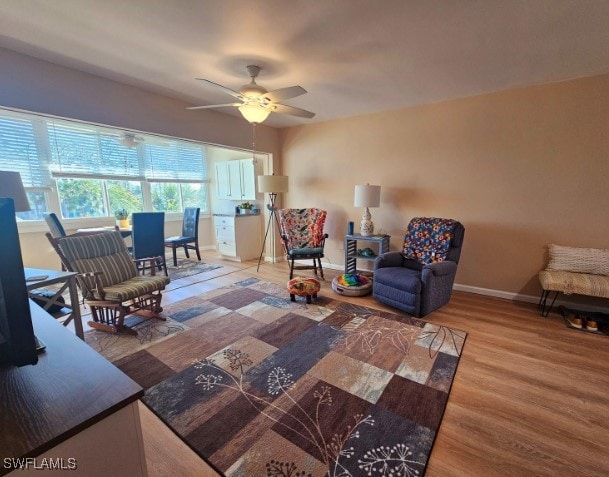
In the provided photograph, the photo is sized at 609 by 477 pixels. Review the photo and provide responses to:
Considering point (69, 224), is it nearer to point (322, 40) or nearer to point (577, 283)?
point (322, 40)

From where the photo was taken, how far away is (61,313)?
7.45 feet

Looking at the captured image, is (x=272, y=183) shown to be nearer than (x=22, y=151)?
No

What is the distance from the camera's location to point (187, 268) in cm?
480

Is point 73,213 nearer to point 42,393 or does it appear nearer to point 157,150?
point 157,150

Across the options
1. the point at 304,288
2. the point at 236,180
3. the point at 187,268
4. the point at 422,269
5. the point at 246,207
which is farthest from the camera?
the point at 236,180

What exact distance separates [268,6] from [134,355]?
109 inches

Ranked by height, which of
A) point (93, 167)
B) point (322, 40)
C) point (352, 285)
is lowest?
point (352, 285)

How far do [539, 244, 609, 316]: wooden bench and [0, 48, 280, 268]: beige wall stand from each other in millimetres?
4349

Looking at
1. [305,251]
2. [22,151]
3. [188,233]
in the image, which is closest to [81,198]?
[22,151]

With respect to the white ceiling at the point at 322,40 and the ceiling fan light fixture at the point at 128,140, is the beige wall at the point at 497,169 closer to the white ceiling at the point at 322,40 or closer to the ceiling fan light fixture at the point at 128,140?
the white ceiling at the point at 322,40

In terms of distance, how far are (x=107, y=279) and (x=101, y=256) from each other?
0.26 m

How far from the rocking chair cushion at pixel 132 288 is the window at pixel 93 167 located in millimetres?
1861

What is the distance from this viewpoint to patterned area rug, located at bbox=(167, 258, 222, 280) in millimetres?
4461

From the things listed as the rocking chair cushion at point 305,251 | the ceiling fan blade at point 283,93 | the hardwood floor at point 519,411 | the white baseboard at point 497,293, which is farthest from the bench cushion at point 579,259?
the ceiling fan blade at point 283,93
